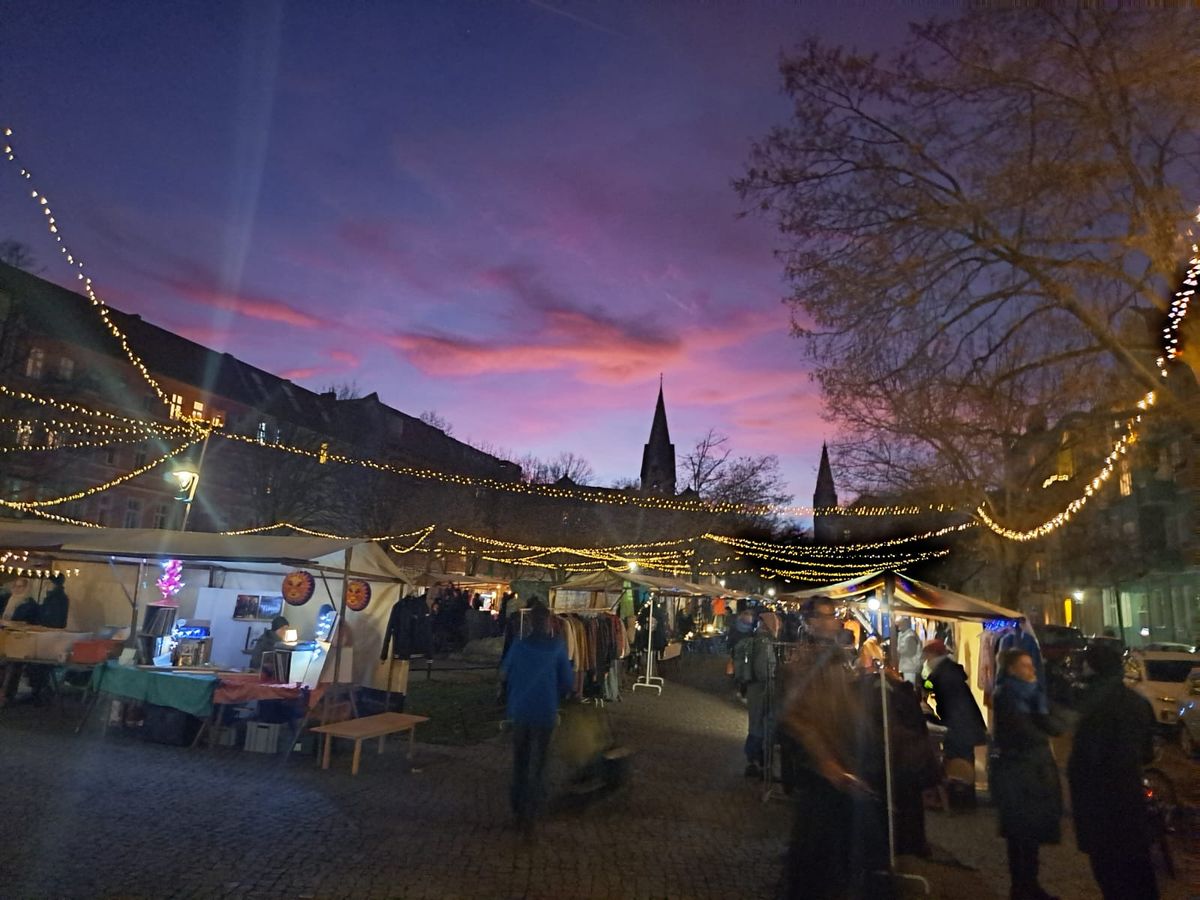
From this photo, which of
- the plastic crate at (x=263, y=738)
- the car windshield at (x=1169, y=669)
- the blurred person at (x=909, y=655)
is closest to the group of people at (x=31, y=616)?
the plastic crate at (x=263, y=738)

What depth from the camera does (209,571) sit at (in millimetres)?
14312

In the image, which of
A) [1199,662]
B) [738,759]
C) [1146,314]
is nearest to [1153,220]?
[1146,314]

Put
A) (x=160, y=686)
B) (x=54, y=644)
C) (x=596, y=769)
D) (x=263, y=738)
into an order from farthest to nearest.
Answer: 1. (x=54, y=644)
2. (x=160, y=686)
3. (x=263, y=738)
4. (x=596, y=769)

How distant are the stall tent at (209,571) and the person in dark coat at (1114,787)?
A: 342 inches

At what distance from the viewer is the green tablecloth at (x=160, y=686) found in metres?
9.61

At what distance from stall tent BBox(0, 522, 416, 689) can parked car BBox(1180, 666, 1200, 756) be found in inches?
469

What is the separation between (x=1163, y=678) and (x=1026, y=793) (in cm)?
1309

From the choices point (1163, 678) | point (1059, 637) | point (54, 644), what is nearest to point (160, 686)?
point (54, 644)

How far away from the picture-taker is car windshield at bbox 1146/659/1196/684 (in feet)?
49.9

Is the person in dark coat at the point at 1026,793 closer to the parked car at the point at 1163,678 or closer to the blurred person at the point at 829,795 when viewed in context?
the blurred person at the point at 829,795

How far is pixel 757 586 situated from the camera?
63.5m

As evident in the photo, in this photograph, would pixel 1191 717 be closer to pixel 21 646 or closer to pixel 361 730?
pixel 361 730

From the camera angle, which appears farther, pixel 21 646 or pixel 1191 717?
pixel 1191 717

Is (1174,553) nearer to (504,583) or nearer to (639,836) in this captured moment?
(504,583)
